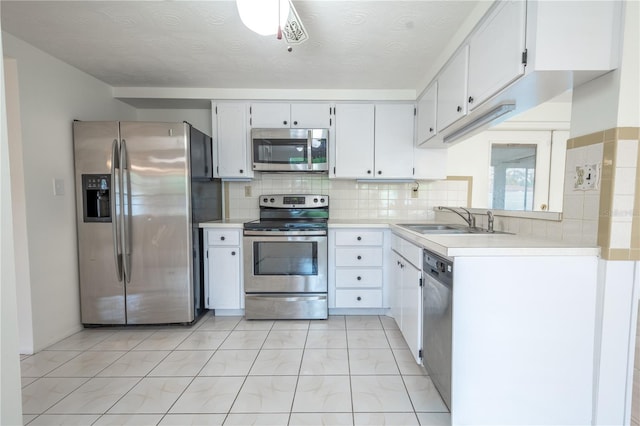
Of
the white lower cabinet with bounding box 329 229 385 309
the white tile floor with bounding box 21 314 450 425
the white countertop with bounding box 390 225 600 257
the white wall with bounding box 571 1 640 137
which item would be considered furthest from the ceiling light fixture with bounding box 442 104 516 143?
the white tile floor with bounding box 21 314 450 425

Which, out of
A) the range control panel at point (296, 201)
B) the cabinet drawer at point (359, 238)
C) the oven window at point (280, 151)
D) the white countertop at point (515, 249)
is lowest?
the cabinet drawer at point (359, 238)

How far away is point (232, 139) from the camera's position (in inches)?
113

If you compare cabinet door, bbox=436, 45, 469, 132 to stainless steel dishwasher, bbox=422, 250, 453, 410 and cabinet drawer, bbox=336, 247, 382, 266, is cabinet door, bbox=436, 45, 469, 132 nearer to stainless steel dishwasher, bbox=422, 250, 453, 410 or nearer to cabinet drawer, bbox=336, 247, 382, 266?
stainless steel dishwasher, bbox=422, 250, 453, 410

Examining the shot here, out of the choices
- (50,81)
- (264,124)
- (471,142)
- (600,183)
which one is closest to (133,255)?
(50,81)

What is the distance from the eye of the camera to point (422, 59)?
220 cm

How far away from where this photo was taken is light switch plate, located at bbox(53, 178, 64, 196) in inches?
86.7

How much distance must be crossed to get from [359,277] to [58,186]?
2601 millimetres

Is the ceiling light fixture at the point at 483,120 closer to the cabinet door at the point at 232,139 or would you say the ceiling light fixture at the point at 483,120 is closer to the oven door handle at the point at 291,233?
the oven door handle at the point at 291,233

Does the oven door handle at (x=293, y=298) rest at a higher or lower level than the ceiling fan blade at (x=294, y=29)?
lower

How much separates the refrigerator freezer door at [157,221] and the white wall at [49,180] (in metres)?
0.46

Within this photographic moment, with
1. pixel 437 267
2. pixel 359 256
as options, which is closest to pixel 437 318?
pixel 437 267

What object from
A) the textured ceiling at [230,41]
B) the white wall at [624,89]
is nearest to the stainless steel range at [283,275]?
the textured ceiling at [230,41]

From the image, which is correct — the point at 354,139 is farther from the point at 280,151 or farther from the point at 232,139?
the point at 232,139

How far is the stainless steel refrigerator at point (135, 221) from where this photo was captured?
2.33 metres
